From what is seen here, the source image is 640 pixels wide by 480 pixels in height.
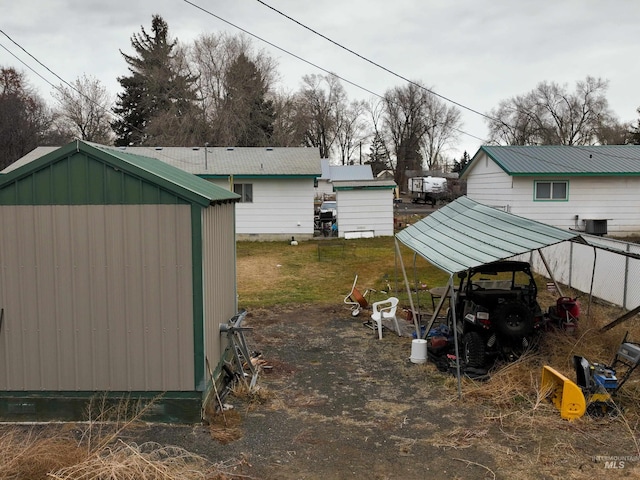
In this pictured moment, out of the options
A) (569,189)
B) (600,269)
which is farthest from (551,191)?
(600,269)

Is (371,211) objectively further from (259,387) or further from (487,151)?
(259,387)

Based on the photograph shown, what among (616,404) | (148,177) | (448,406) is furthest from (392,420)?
(148,177)

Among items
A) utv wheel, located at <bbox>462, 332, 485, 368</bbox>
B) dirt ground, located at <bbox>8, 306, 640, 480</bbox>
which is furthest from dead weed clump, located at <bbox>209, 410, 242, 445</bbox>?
utv wheel, located at <bbox>462, 332, 485, 368</bbox>

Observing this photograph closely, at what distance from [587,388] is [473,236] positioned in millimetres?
2888

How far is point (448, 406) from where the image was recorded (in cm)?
636

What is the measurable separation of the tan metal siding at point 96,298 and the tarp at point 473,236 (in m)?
3.34

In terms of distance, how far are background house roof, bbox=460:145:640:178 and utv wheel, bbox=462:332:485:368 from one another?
12938mm

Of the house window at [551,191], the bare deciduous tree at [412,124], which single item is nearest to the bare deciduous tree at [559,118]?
the bare deciduous tree at [412,124]

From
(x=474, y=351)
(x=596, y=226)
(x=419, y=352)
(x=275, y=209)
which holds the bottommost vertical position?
(x=419, y=352)

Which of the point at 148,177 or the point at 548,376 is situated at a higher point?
the point at 148,177

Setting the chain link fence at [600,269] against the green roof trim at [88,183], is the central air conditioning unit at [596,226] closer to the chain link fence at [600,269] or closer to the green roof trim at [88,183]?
the chain link fence at [600,269]

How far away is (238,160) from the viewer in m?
23.8

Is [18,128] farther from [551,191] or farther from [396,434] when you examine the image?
[396,434]

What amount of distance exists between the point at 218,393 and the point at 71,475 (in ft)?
8.49
